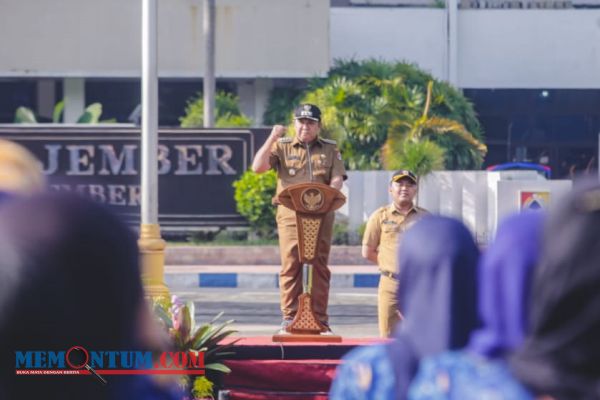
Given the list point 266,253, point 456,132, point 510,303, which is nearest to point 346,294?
point 266,253

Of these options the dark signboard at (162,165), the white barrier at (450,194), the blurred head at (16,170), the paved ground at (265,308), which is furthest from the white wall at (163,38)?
the blurred head at (16,170)

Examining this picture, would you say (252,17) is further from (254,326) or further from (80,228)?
(80,228)

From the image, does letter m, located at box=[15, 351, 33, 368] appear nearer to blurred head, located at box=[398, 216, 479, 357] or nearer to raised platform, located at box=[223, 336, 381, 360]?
blurred head, located at box=[398, 216, 479, 357]

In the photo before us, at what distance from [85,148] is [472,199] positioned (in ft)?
18.0

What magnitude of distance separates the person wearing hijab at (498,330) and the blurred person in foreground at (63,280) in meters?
0.61

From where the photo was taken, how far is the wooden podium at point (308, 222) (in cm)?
777

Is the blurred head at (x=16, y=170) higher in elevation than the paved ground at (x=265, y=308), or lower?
higher

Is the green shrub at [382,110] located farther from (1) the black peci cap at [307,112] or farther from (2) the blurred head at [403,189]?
(2) the blurred head at [403,189]

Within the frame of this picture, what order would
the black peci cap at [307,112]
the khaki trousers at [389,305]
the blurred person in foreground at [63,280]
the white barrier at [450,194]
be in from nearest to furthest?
the blurred person in foreground at [63,280] → the khaki trousers at [389,305] → the black peci cap at [307,112] → the white barrier at [450,194]

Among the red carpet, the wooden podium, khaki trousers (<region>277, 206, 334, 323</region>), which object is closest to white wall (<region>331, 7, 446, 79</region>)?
khaki trousers (<region>277, 206, 334, 323</region>)

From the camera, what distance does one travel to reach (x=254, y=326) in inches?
446

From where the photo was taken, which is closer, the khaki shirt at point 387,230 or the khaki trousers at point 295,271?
the khaki shirt at point 387,230

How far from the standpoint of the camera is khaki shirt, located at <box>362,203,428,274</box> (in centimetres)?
775

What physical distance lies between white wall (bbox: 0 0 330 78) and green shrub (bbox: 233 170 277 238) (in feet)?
23.7
